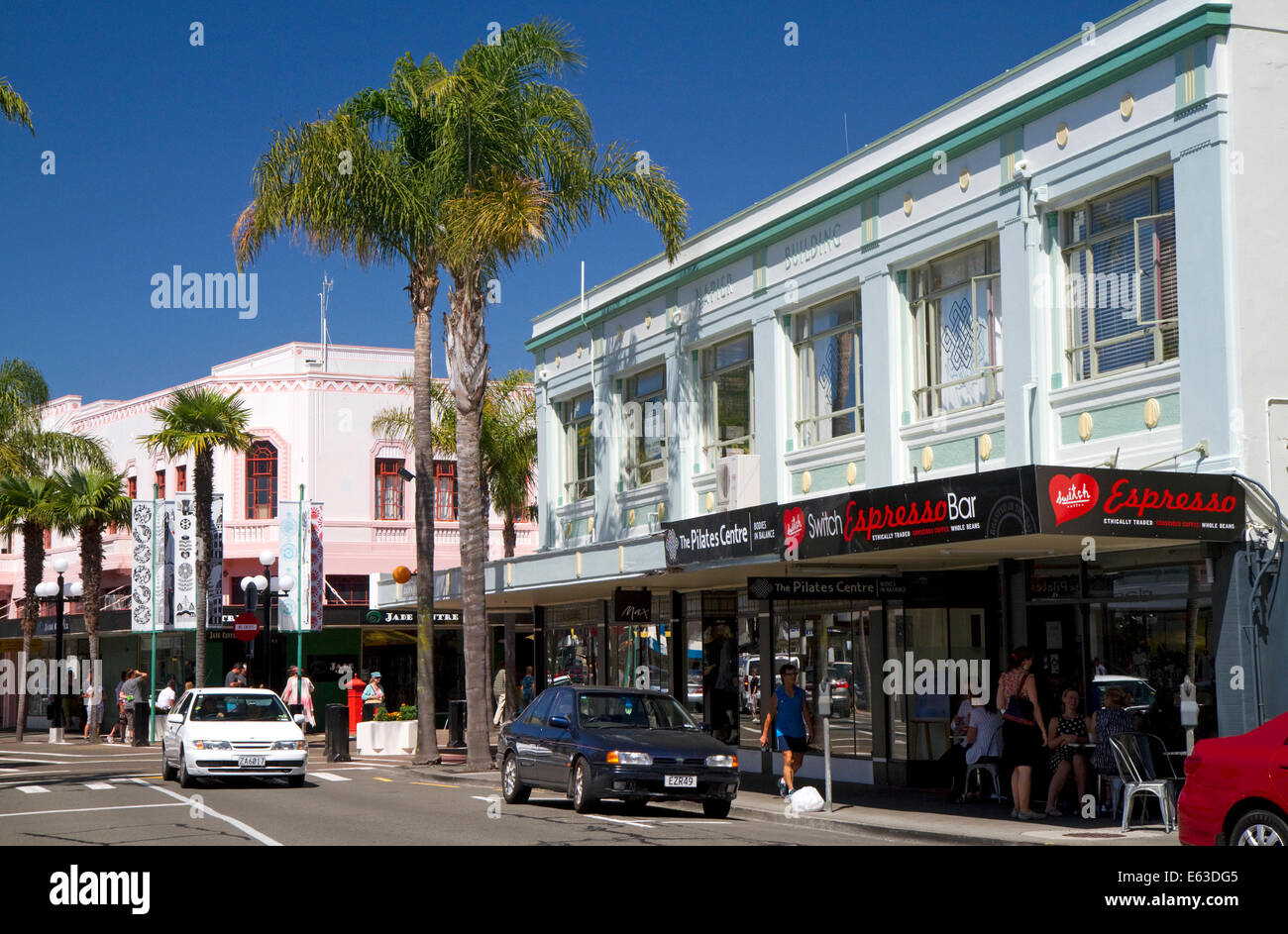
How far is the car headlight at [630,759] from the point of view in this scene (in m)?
17.2

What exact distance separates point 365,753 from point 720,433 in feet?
37.1

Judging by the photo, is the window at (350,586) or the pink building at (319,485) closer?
the pink building at (319,485)

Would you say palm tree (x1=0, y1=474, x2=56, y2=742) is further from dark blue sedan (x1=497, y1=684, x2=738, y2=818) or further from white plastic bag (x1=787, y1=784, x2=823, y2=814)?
white plastic bag (x1=787, y1=784, x2=823, y2=814)

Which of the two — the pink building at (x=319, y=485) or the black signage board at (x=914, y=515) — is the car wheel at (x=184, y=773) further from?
the pink building at (x=319, y=485)

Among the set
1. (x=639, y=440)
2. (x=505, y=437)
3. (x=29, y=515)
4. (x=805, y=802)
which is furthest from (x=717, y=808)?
(x=29, y=515)

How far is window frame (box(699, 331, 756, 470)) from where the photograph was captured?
79.1ft

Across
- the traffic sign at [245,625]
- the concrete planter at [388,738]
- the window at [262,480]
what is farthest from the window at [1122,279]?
the window at [262,480]

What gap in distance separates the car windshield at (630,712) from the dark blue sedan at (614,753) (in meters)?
0.01

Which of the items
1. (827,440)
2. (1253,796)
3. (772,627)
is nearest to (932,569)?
(827,440)

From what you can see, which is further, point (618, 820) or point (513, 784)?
point (513, 784)

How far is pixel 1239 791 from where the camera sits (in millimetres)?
10398

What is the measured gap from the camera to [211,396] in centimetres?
3597

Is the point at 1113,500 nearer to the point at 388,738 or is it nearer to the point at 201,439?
the point at 388,738

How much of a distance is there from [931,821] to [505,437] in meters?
24.7
